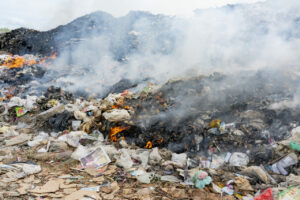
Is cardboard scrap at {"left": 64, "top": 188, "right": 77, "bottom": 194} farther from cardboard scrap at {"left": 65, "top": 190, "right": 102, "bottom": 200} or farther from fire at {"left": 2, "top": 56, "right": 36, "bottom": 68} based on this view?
fire at {"left": 2, "top": 56, "right": 36, "bottom": 68}

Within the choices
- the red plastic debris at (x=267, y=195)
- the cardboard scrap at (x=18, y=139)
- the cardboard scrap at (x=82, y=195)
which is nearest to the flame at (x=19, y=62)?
the cardboard scrap at (x=18, y=139)

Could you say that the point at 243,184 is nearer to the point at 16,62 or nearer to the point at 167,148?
the point at 167,148

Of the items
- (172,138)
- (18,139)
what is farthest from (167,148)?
(18,139)

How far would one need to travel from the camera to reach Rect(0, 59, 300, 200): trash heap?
7.97 feet

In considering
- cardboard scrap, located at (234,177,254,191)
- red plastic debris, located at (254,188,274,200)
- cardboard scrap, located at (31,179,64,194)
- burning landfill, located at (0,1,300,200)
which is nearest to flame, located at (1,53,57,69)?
burning landfill, located at (0,1,300,200)

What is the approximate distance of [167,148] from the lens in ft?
11.8

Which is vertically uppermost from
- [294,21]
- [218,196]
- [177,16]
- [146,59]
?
[177,16]

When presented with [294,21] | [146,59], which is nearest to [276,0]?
[294,21]

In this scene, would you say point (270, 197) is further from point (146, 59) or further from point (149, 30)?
point (149, 30)

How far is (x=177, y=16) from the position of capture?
518 inches

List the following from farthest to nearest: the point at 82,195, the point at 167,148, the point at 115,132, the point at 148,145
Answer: the point at 115,132, the point at 148,145, the point at 167,148, the point at 82,195

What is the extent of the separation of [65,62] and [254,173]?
11.4 metres

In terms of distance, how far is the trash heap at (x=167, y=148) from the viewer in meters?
2.43

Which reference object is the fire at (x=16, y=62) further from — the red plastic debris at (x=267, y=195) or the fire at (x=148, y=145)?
the red plastic debris at (x=267, y=195)
